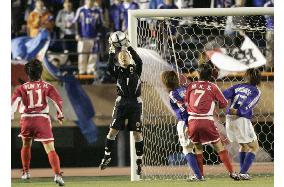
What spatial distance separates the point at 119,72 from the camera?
40.4 feet

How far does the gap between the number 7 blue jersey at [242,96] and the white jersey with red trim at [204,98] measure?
430mm

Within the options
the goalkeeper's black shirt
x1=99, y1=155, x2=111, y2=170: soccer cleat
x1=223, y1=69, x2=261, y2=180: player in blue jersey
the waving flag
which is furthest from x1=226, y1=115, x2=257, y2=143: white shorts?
the waving flag

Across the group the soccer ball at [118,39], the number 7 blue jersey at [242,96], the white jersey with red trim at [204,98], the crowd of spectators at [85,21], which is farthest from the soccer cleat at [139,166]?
the crowd of spectators at [85,21]

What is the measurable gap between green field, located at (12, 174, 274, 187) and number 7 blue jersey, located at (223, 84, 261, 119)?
844 millimetres

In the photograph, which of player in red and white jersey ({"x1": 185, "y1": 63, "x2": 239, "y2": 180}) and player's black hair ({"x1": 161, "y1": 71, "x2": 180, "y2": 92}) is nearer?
player in red and white jersey ({"x1": 185, "y1": 63, "x2": 239, "y2": 180})

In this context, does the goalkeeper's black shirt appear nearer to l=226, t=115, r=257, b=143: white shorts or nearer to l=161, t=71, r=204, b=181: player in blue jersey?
l=161, t=71, r=204, b=181: player in blue jersey

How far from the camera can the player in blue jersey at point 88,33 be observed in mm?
17777

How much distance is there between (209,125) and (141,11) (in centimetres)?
164

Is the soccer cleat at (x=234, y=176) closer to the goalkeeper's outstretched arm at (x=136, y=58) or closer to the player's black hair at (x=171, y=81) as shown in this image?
the player's black hair at (x=171, y=81)

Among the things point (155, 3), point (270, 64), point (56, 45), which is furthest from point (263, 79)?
point (56, 45)

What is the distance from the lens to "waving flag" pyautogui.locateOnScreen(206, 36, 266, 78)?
16.2 m

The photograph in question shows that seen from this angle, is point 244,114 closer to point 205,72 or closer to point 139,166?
point 205,72

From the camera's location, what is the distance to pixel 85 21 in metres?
17.8

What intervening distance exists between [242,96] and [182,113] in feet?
2.37
